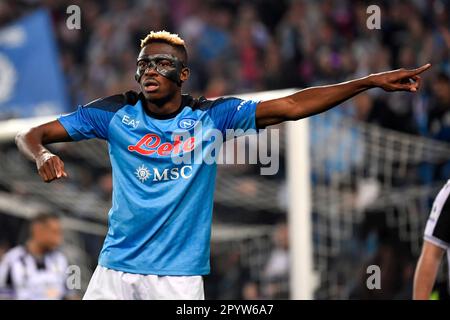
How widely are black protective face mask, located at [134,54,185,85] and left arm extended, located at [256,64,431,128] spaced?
17.1 inches

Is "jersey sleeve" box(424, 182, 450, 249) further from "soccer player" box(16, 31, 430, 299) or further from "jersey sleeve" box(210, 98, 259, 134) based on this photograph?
"jersey sleeve" box(210, 98, 259, 134)

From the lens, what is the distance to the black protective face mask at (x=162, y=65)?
4.51 meters

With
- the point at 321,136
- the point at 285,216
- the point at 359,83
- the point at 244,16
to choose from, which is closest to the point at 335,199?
the point at 321,136

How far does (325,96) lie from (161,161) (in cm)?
81

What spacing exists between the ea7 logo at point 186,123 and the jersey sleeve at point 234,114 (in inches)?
3.9

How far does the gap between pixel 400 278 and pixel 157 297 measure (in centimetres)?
380

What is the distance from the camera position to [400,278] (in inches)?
304

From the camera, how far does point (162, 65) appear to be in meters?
4.52

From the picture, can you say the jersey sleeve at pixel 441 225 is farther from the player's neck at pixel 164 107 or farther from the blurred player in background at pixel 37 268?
the blurred player in background at pixel 37 268

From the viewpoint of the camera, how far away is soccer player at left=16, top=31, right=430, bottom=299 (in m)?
4.36

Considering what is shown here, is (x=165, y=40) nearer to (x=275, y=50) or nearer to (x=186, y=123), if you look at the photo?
(x=186, y=123)

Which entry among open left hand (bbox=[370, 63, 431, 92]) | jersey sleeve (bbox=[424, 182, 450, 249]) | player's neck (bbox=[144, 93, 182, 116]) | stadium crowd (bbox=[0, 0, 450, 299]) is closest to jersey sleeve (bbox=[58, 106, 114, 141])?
player's neck (bbox=[144, 93, 182, 116])

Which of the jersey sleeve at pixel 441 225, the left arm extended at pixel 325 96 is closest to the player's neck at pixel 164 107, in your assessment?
the left arm extended at pixel 325 96
